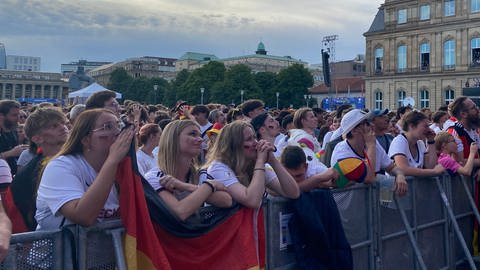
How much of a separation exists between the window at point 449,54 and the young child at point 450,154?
5822 centimetres

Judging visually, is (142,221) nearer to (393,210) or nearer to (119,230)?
(119,230)

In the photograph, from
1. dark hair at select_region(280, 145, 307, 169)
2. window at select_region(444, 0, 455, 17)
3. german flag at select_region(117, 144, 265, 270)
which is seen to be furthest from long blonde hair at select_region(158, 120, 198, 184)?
window at select_region(444, 0, 455, 17)

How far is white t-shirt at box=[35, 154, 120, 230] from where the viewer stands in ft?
10.6

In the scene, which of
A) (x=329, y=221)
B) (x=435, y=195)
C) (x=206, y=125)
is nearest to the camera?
(x=329, y=221)

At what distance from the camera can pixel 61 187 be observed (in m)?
3.26

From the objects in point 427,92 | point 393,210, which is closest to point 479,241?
point 393,210

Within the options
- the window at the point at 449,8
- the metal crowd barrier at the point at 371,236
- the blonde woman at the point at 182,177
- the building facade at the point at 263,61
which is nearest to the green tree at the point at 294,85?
the window at the point at 449,8

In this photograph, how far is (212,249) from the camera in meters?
3.98

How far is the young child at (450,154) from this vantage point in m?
Result: 7.13

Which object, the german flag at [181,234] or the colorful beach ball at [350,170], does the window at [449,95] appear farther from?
the german flag at [181,234]

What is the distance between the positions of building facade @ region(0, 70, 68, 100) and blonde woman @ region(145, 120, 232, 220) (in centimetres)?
12700

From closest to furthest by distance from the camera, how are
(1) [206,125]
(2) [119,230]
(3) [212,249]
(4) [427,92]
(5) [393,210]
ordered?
1. (2) [119,230]
2. (3) [212,249]
3. (5) [393,210]
4. (1) [206,125]
5. (4) [427,92]

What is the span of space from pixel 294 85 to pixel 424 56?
76.7 feet

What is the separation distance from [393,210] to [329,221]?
1.57 meters
